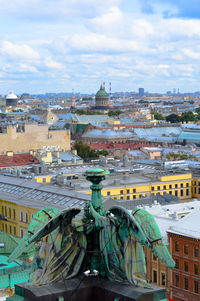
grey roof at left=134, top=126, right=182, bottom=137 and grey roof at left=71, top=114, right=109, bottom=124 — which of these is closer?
grey roof at left=134, top=126, right=182, bottom=137

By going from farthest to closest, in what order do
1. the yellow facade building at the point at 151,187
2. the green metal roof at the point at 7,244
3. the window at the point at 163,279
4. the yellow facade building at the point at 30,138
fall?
1. the yellow facade building at the point at 30,138
2. the yellow facade building at the point at 151,187
3. the window at the point at 163,279
4. the green metal roof at the point at 7,244

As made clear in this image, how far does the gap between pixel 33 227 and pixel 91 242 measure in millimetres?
→ 982

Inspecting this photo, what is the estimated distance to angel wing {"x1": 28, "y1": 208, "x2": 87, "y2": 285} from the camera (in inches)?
412

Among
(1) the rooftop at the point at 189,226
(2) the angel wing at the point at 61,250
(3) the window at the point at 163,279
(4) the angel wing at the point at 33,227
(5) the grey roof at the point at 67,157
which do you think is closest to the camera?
(4) the angel wing at the point at 33,227

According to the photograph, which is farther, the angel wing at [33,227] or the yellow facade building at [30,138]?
the yellow facade building at [30,138]

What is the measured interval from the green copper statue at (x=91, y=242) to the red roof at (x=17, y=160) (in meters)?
67.3

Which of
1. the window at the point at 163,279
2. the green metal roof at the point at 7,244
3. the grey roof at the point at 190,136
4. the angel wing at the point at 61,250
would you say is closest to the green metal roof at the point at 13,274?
the green metal roof at the point at 7,244

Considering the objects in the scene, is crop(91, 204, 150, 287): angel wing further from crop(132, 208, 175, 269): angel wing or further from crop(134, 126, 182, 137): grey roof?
crop(134, 126, 182, 137): grey roof

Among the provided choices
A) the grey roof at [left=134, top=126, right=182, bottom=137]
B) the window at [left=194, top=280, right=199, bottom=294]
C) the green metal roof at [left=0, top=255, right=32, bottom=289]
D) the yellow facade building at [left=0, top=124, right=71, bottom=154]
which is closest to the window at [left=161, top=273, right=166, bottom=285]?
the window at [left=194, top=280, right=199, bottom=294]

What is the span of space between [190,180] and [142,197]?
30.1 feet

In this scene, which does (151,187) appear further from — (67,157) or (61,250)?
(61,250)

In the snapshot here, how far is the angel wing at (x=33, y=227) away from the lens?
10.1 meters

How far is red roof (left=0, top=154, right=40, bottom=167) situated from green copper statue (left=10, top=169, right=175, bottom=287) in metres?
67.3

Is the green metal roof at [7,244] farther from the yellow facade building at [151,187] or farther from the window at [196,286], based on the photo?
the yellow facade building at [151,187]
